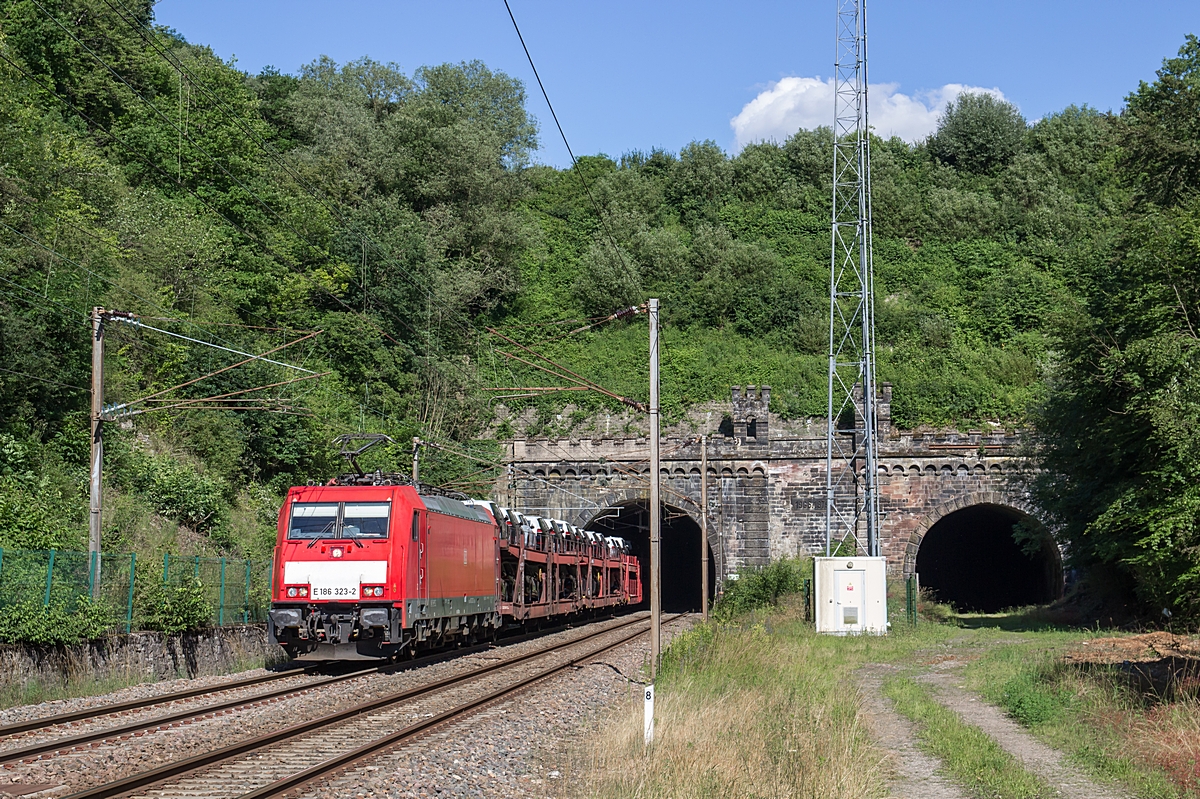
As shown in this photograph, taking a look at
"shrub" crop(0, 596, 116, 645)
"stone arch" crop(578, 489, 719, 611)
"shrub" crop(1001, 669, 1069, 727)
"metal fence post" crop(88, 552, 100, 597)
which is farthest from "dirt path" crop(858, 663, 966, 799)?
"stone arch" crop(578, 489, 719, 611)

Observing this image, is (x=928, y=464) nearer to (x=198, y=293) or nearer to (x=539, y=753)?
(x=198, y=293)

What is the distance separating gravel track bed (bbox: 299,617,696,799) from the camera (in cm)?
978

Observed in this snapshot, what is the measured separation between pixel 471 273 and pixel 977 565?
2837 cm

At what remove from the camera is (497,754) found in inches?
463

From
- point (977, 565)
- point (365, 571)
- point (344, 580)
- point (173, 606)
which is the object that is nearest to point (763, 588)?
point (977, 565)

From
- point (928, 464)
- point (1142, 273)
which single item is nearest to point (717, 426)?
point (928, 464)

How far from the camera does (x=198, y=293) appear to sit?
37188mm

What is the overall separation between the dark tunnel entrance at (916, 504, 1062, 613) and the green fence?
31.8 m

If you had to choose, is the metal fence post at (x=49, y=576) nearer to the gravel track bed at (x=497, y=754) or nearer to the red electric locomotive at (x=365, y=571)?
the red electric locomotive at (x=365, y=571)

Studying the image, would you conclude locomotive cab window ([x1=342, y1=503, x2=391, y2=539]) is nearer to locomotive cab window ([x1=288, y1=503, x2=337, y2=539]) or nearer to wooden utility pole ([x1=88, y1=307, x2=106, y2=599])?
locomotive cab window ([x1=288, y1=503, x2=337, y2=539])

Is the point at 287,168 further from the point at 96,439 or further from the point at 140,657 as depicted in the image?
the point at 140,657

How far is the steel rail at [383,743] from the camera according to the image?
9.26 meters

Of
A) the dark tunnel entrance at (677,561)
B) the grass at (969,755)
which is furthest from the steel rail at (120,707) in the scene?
the dark tunnel entrance at (677,561)

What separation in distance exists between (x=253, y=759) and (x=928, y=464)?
32785mm
